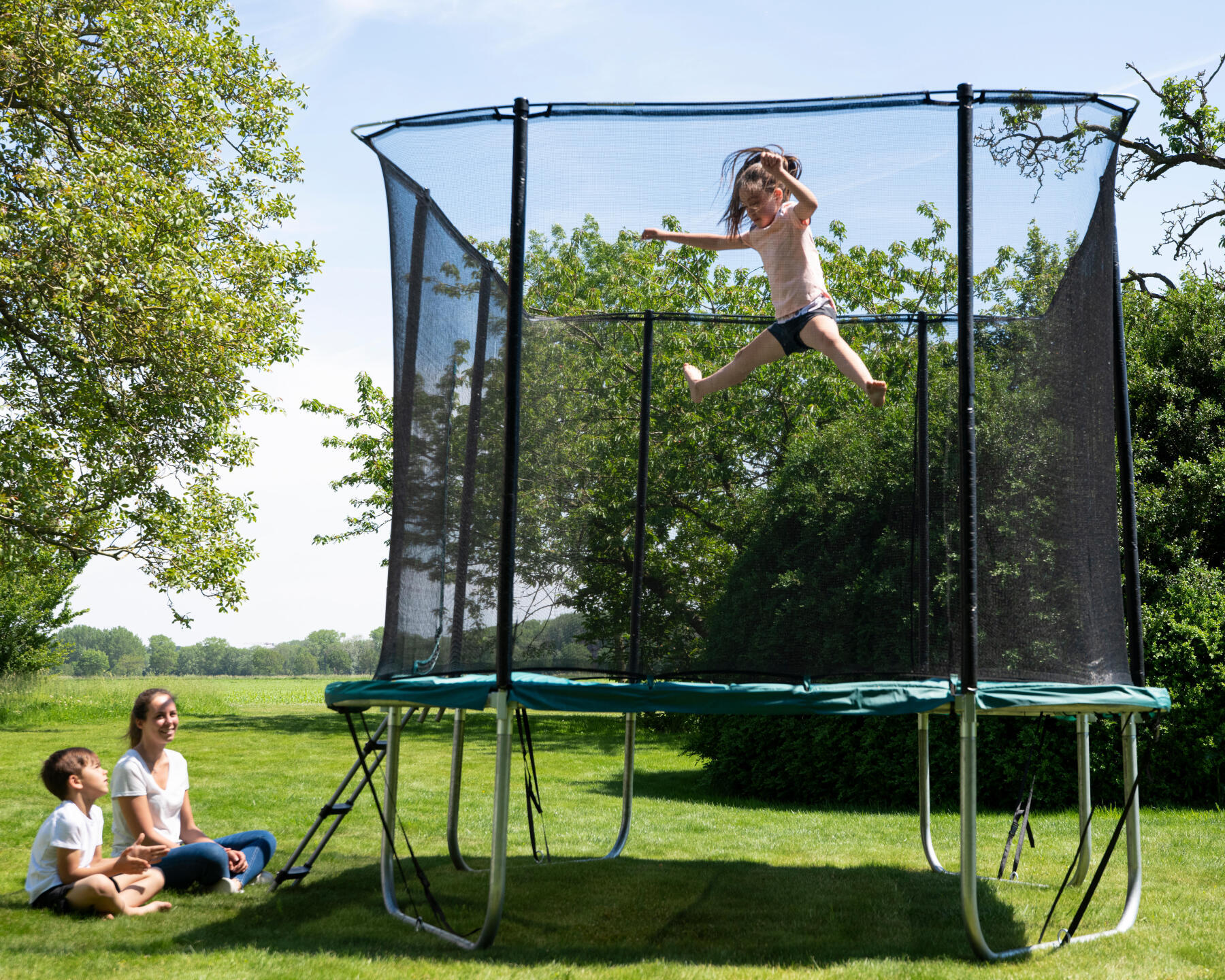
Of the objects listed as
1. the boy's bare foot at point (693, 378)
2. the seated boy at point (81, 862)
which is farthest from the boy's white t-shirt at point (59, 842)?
the boy's bare foot at point (693, 378)

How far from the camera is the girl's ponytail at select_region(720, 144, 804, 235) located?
3.60 m

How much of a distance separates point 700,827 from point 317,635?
308 feet

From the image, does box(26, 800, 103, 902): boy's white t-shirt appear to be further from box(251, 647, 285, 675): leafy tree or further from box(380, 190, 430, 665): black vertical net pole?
box(251, 647, 285, 675): leafy tree

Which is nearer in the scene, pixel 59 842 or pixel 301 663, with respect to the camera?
pixel 59 842

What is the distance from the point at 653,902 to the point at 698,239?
253 centimetres

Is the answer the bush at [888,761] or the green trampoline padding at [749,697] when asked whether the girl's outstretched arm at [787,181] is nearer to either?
the green trampoline padding at [749,697]

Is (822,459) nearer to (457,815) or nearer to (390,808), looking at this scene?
(457,815)

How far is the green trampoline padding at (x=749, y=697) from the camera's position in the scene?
328 centimetres

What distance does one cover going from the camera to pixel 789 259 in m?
3.94

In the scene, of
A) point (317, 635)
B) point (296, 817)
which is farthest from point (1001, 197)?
point (317, 635)

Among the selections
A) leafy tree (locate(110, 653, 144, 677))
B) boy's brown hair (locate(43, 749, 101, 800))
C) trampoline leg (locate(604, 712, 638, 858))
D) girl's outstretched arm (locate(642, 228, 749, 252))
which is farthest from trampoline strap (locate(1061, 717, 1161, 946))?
leafy tree (locate(110, 653, 144, 677))

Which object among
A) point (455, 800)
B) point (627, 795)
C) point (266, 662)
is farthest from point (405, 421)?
point (266, 662)

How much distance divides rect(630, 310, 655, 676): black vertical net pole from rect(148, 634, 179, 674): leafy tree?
3416 inches

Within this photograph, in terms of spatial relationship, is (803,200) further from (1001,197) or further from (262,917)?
(262,917)
